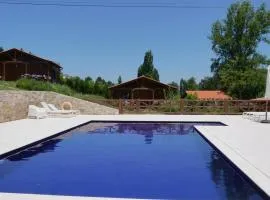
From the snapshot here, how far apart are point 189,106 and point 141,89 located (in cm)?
1510

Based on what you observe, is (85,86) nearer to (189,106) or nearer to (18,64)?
(18,64)

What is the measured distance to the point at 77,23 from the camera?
94.6ft

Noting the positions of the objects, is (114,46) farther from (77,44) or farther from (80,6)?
(80,6)

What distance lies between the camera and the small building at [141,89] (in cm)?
3610

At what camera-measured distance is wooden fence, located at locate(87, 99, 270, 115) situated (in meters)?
21.2

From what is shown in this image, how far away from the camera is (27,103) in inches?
696

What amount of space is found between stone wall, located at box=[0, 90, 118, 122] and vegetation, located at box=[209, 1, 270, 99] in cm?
1789

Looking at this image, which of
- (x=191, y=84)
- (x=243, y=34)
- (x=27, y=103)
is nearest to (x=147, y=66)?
(x=191, y=84)

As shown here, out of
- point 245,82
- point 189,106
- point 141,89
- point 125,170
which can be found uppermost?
point 245,82

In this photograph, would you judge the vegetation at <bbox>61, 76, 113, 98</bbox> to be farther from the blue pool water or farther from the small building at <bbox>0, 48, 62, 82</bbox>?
the blue pool water

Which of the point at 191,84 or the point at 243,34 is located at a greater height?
the point at 243,34

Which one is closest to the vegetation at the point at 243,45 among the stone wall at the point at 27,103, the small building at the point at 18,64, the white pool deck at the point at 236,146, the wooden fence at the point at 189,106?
the wooden fence at the point at 189,106

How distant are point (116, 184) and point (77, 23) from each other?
24.0 metres

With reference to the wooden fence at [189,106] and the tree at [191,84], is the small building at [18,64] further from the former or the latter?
the tree at [191,84]
